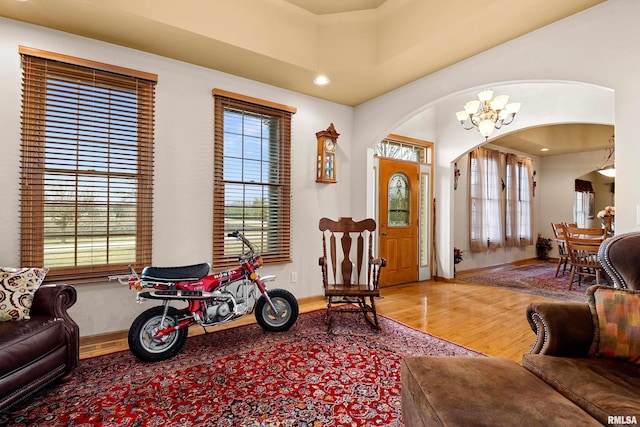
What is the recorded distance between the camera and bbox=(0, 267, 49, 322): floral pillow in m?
1.92

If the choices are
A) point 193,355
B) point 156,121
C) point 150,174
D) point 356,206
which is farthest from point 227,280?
point 356,206

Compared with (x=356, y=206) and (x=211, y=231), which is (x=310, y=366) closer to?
(x=211, y=231)

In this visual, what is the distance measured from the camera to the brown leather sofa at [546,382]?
3.39 feet

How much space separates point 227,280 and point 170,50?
2.25m

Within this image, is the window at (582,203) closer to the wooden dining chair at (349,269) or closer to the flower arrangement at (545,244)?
the flower arrangement at (545,244)

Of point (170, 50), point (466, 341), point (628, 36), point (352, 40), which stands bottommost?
point (466, 341)

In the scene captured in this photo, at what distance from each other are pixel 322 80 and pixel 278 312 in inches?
101

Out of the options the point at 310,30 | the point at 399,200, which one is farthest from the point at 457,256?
the point at 310,30

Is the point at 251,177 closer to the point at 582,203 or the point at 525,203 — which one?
the point at 525,203

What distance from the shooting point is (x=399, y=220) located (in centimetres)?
505

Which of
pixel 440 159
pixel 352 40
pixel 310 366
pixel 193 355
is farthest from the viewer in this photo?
pixel 440 159

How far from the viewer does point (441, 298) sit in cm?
418

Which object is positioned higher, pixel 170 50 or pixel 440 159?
pixel 170 50

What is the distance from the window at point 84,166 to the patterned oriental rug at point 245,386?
973 millimetres
